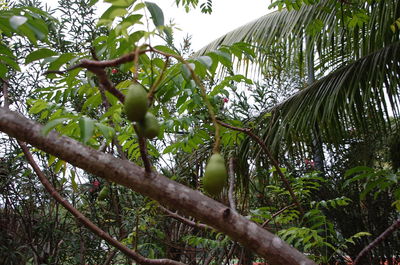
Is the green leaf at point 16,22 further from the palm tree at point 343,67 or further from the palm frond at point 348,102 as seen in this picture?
the palm frond at point 348,102

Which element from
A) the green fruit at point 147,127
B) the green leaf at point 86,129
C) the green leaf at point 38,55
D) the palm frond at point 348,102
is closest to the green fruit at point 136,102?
the green fruit at point 147,127

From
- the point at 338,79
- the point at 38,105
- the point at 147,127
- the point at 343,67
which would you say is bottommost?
the point at 147,127

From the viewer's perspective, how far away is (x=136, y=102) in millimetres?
729

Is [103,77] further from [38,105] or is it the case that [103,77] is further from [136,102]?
[38,105]

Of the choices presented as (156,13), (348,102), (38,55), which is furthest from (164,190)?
(348,102)

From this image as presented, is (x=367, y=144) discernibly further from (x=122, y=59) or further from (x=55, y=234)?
(x=122, y=59)

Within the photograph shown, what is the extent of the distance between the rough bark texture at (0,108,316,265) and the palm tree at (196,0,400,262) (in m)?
2.04

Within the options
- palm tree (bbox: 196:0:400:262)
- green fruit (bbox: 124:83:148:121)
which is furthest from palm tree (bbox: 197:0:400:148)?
green fruit (bbox: 124:83:148:121)

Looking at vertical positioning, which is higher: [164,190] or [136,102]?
[136,102]

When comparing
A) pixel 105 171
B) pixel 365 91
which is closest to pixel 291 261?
→ pixel 105 171

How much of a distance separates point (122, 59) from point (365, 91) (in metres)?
2.73

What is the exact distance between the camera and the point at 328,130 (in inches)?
124

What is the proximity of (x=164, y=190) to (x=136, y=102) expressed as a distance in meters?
0.19

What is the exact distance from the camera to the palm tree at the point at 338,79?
2943 millimetres
